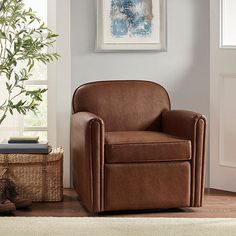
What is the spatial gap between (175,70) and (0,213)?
183cm

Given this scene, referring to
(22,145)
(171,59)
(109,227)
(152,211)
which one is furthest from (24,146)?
(109,227)

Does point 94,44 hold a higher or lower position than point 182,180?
higher

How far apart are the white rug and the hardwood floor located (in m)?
2.80

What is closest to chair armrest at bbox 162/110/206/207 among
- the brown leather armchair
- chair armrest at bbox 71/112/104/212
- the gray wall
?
the brown leather armchair

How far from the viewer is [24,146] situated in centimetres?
430

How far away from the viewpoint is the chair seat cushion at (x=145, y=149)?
12.6 ft

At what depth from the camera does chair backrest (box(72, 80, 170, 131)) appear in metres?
4.45

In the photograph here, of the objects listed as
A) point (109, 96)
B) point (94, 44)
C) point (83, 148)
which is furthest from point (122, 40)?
point (83, 148)

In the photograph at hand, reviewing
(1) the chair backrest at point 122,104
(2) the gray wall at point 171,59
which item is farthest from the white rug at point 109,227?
(2) the gray wall at point 171,59

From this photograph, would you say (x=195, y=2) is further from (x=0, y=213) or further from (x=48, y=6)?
(x=0, y=213)

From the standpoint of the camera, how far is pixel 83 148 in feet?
12.9

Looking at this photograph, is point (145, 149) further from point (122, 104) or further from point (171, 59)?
point (171, 59)

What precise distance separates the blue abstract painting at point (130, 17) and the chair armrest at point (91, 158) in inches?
40.0

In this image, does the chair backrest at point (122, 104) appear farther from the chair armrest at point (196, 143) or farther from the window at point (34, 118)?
the window at point (34, 118)
